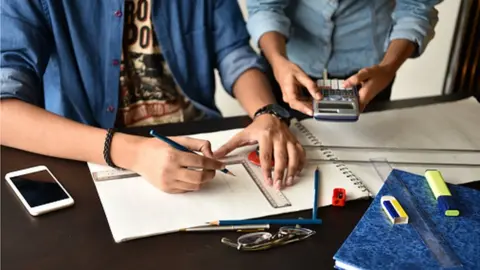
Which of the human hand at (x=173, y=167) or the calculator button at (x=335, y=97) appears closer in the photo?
the human hand at (x=173, y=167)

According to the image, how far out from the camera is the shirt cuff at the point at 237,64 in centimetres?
119

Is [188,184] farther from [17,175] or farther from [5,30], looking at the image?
[5,30]

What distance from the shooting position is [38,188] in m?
0.86

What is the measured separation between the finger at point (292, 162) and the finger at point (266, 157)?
0.03 meters

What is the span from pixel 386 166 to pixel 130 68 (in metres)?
0.55

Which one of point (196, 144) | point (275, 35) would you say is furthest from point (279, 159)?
point (275, 35)

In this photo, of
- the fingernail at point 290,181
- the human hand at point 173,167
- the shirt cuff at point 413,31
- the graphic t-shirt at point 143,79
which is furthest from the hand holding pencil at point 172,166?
the shirt cuff at point 413,31

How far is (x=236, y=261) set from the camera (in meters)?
0.73

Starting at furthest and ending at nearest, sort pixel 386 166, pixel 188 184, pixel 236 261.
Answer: pixel 386 166
pixel 188 184
pixel 236 261

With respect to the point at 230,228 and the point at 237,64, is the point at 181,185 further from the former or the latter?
the point at 237,64

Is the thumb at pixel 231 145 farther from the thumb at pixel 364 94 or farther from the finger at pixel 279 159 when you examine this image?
the thumb at pixel 364 94

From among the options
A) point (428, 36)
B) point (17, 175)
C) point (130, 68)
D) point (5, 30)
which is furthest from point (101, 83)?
point (428, 36)

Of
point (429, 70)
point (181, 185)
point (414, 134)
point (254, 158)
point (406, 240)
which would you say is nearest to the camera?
point (406, 240)

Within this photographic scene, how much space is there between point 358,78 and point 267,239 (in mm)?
391
